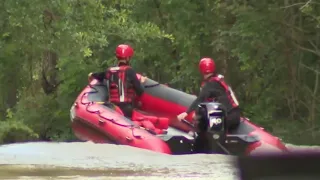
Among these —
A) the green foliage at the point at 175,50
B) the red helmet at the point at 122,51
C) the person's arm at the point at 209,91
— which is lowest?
the green foliage at the point at 175,50

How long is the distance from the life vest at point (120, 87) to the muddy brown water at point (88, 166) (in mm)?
3107

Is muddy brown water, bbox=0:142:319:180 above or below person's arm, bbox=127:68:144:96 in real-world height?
above

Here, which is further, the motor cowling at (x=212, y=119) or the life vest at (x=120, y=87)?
the life vest at (x=120, y=87)

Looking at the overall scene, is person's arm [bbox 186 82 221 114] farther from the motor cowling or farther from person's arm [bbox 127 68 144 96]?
person's arm [bbox 127 68 144 96]

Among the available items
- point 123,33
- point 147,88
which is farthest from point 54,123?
point 147,88

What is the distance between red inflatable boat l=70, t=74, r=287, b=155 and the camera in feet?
29.0

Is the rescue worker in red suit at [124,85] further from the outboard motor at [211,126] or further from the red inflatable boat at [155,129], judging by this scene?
the outboard motor at [211,126]

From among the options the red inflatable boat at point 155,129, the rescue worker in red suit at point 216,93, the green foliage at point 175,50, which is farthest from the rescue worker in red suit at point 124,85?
the green foliage at point 175,50

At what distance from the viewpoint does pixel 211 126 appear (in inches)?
336

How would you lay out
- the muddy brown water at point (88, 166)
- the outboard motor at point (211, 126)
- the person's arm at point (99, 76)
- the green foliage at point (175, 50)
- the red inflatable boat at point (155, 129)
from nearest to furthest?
1. the muddy brown water at point (88, 166)
2. the outboard motor at point (211, 126)
3. the red inflatable boat at point (155, 129)
4. the person's arm at point (99, 76)
5. the green foliage at point (175, 50)

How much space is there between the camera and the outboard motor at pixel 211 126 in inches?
333

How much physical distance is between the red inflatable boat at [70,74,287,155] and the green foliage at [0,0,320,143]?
9.39 feet

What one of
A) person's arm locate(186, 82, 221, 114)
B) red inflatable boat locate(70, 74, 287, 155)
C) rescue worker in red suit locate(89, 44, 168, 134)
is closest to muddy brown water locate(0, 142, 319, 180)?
→ red inflatable boat locate(70, 74, 287, 155)

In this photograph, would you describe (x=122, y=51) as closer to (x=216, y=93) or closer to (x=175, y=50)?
(x=216, y=93)
